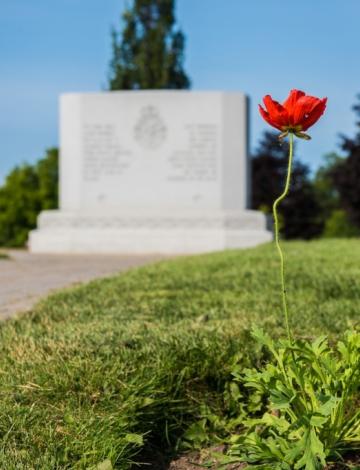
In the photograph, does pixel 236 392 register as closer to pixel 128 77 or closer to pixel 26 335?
pixel 26 335

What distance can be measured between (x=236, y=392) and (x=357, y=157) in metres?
21.7

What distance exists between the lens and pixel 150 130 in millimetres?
16156

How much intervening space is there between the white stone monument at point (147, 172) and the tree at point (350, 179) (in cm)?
802

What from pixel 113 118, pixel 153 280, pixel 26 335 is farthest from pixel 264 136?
pixel 26 335

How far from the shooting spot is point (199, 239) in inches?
606

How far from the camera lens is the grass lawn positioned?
225 cm

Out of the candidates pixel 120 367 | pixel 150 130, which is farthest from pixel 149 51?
pixel 120 367

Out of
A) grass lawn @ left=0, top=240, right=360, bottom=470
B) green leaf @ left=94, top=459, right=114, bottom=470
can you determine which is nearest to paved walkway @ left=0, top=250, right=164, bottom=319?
grass lawn @ left=0, top=240, right=360, bottom=470

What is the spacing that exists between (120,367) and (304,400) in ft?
2.62

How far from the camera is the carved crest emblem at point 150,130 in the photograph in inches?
632

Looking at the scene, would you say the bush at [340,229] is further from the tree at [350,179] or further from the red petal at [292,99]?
the red petal at [292,99]

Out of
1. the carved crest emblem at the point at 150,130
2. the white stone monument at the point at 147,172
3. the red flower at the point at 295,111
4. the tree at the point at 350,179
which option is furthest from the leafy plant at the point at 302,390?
the tree at the point at 350,179

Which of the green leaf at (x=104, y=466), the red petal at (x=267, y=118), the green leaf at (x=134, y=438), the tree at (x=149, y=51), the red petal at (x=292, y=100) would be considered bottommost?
the green leaf at (x=104, y=466)

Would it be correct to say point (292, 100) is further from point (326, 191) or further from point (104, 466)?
point (326, 191)
